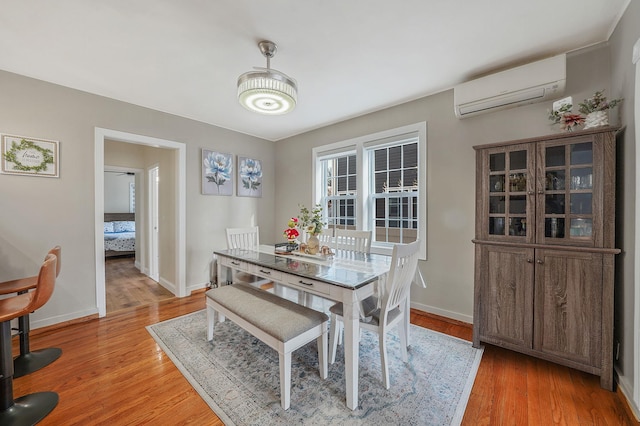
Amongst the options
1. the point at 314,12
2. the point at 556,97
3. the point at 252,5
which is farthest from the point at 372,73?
the point at 556,97

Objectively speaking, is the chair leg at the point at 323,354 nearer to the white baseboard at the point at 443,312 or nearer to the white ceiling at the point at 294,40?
the white baseboard at the point at 443,312

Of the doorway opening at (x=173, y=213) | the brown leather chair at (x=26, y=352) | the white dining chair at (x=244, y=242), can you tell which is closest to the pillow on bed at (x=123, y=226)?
the doorway opening at (x=173, y=213)

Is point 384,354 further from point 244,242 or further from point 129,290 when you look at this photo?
Result: point 129,290

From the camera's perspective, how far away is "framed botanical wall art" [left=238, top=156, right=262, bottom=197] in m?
4.34

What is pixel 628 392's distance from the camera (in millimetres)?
1606

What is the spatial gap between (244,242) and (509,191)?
2849mm

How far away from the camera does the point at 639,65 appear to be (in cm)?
150

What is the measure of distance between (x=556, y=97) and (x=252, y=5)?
2.65 metres

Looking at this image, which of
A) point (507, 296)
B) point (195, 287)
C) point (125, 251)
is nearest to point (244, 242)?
point (195, 287)

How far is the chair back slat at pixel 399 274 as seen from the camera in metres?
1.69

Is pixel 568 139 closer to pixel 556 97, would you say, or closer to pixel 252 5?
pixel 556 97

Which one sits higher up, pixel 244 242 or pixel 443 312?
pixel 244 242

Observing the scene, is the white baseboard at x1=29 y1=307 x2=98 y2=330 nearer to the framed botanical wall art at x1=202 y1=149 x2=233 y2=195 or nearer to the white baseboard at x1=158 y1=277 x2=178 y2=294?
the white baseboard at x1=158 y1=277 x2=178 y2=294

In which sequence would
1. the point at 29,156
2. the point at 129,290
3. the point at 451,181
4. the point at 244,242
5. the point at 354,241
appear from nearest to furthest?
the point at 29,156
the point at 451,181
the point at 354,241
the point at 244,242
the point at 129,290
